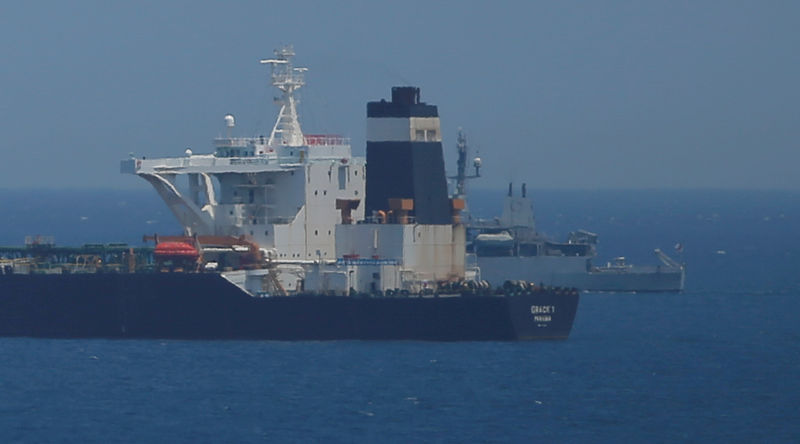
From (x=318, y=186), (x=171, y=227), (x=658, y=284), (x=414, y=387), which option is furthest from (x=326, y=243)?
(x=171, y=227)

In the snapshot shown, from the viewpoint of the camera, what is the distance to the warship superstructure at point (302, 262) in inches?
2290

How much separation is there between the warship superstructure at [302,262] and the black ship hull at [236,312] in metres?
0.04

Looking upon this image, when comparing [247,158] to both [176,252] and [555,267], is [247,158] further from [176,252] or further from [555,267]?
[555,267]

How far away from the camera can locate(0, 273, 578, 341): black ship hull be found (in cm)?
5772

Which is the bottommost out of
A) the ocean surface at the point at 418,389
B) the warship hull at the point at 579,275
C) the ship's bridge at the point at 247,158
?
the ocean surface at the point at 418,389

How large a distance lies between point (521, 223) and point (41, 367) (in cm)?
3860

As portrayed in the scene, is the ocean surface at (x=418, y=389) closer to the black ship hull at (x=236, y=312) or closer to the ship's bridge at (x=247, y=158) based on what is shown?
the black ship hull at (x=236, y=312)

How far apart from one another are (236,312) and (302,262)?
277 cm

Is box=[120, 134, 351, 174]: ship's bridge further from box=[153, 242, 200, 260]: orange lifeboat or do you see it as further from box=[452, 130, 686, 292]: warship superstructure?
box=[452, 130, 686, 292]: warship superstructure

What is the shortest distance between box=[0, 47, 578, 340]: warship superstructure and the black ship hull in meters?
0.04

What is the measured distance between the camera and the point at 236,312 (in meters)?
58.8

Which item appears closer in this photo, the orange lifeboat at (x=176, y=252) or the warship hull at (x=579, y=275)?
the orange lifeboat at (x=176, y=252)

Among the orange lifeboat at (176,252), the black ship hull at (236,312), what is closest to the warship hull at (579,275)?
the black ship hull at (236,312)

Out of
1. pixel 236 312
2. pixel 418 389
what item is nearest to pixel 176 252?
pixel 236 312
